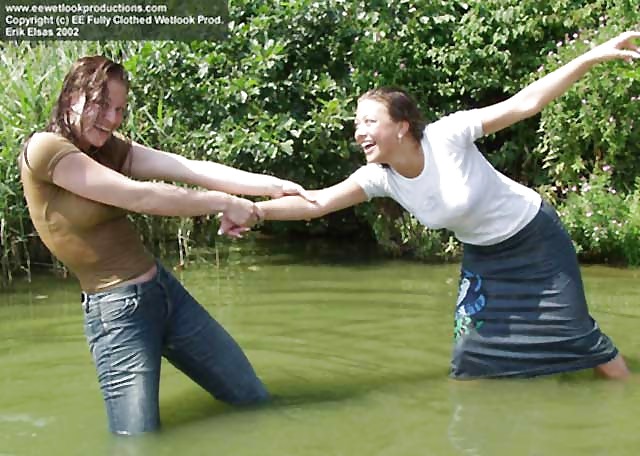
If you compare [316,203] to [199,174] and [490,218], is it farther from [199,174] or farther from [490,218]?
[490,218]

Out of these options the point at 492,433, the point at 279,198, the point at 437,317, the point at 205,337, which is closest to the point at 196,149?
the point at 437,317

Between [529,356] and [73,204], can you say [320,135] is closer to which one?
[529,356]

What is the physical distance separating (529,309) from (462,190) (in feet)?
2.26

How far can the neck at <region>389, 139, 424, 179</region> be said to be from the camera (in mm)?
4430

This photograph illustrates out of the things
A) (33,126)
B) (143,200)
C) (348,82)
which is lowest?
(143,200)

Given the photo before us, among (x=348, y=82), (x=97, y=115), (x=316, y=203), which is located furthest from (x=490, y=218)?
(x=348, y=82)

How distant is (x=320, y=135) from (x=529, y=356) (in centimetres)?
431

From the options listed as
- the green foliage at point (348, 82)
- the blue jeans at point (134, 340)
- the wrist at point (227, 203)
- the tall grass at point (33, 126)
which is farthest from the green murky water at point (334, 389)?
the green foliage at point (348, 82)

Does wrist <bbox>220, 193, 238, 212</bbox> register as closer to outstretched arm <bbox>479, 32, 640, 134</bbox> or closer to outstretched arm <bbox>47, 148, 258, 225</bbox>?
outstretched arm <bbox>47, 148, 258, 225</bbox>

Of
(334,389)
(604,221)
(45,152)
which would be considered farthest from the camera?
(604,221)

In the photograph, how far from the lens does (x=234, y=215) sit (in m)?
4.32

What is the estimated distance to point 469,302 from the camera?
4.75 meters

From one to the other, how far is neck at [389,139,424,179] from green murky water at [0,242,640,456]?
1.04 meters

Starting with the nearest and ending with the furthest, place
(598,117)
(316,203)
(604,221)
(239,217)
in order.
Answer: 1. (239,217)
2. (316,203)
3. (604,221)
4. (598,117)
